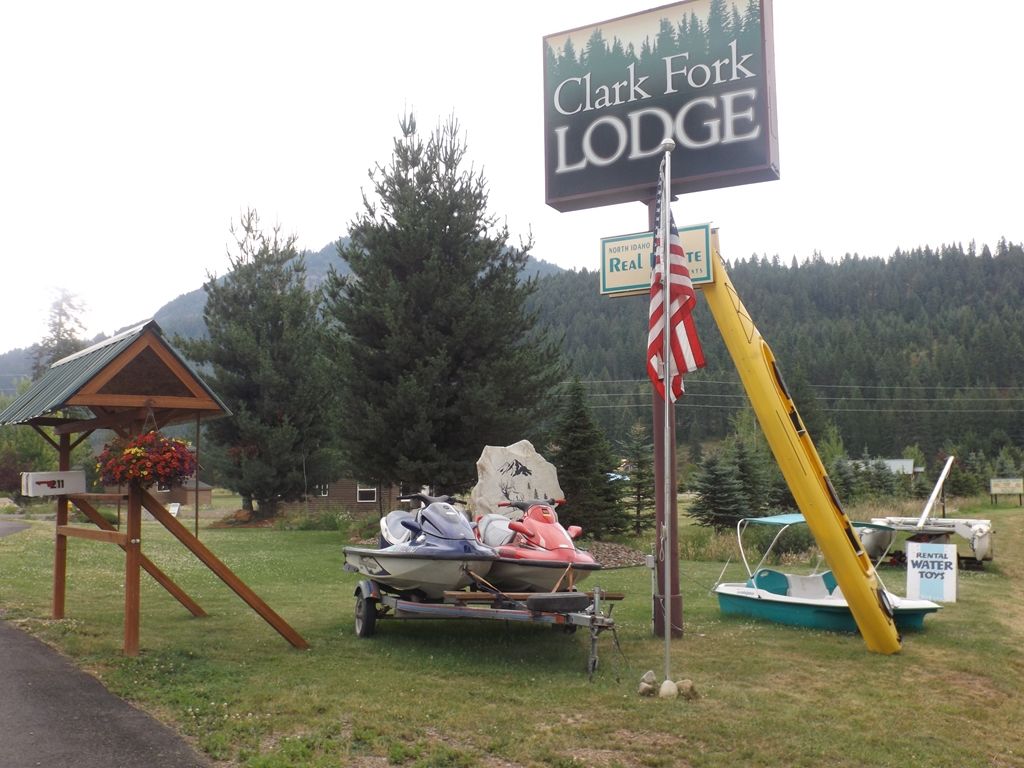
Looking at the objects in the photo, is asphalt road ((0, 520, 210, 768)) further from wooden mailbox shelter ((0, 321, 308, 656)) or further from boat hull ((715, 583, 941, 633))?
boat hull ((715, 583, 941, 633))

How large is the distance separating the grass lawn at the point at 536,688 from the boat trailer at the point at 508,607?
385 mm

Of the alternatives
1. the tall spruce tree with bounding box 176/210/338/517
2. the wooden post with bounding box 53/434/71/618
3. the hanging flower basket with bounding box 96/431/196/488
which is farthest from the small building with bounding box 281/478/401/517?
the hanging flower basket with bounding box 96/431/196/488

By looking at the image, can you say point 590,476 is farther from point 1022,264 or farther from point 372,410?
point 1022,264

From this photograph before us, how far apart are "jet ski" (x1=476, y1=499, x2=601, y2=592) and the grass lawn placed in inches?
30.0

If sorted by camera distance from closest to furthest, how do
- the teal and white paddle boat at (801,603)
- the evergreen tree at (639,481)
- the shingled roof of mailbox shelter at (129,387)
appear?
the shingled roof of mailbox shelter at (129,387)
the teal and white paddle boat at (801,603)
the evergreen tree at (639,481)

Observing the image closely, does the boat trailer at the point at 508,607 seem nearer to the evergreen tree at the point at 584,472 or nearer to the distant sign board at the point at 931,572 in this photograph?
the distant sign board at the point at 931,572

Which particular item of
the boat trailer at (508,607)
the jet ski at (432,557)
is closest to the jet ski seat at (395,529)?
the jet ski at (432,557)

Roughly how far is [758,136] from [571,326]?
370 ft

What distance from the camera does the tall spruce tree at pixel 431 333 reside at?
2389 cm

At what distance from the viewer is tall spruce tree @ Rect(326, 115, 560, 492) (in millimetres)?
23891

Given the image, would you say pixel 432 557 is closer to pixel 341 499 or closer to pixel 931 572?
pixel 931 572

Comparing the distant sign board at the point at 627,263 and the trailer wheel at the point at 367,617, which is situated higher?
the distant sign board at the point at 627,263

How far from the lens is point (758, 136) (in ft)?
37.1

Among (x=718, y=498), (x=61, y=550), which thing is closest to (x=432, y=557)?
(x=61, y=550)
